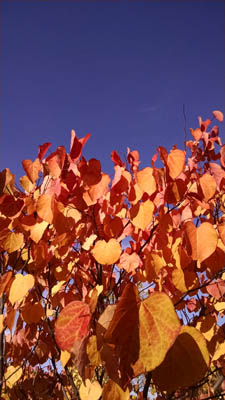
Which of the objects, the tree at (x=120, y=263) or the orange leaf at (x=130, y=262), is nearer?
the tree at (x=120, y=263)

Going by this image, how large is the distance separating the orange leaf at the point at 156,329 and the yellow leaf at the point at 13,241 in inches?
46.0

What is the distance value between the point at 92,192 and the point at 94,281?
0.86 metres

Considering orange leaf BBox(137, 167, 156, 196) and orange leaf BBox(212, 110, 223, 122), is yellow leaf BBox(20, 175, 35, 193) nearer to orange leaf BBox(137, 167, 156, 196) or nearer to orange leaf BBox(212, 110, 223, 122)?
orange leaf BBox(137, 167, 156, 196)

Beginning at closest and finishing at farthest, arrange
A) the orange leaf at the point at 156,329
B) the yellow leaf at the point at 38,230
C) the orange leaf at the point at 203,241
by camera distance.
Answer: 1. the orange leaf at the point at 156,329
2. the orange leaf at the point at 203,241
3. the yellow leaf at the point at 38,230

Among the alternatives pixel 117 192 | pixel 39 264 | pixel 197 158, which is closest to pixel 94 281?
pixel 39 264

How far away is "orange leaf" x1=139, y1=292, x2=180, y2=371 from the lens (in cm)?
96

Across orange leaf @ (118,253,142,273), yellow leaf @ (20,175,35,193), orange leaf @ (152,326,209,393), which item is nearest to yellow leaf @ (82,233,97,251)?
orange leaf @ (118,253,142,273)

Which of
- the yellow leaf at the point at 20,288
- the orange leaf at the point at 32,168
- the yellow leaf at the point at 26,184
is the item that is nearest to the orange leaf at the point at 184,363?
the yellow leaf at the point at 20,288

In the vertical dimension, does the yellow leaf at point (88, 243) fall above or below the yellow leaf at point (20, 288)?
above

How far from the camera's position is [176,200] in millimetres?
1779

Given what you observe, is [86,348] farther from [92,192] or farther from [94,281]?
[94,281]

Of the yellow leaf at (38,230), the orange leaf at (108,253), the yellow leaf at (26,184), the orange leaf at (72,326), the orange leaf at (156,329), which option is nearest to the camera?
the orange leaf at (156,329)

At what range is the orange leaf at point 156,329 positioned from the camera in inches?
37.7

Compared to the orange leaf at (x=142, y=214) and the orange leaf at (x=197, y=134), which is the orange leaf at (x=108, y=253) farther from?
the orange leaf at (x=197, y=134)
